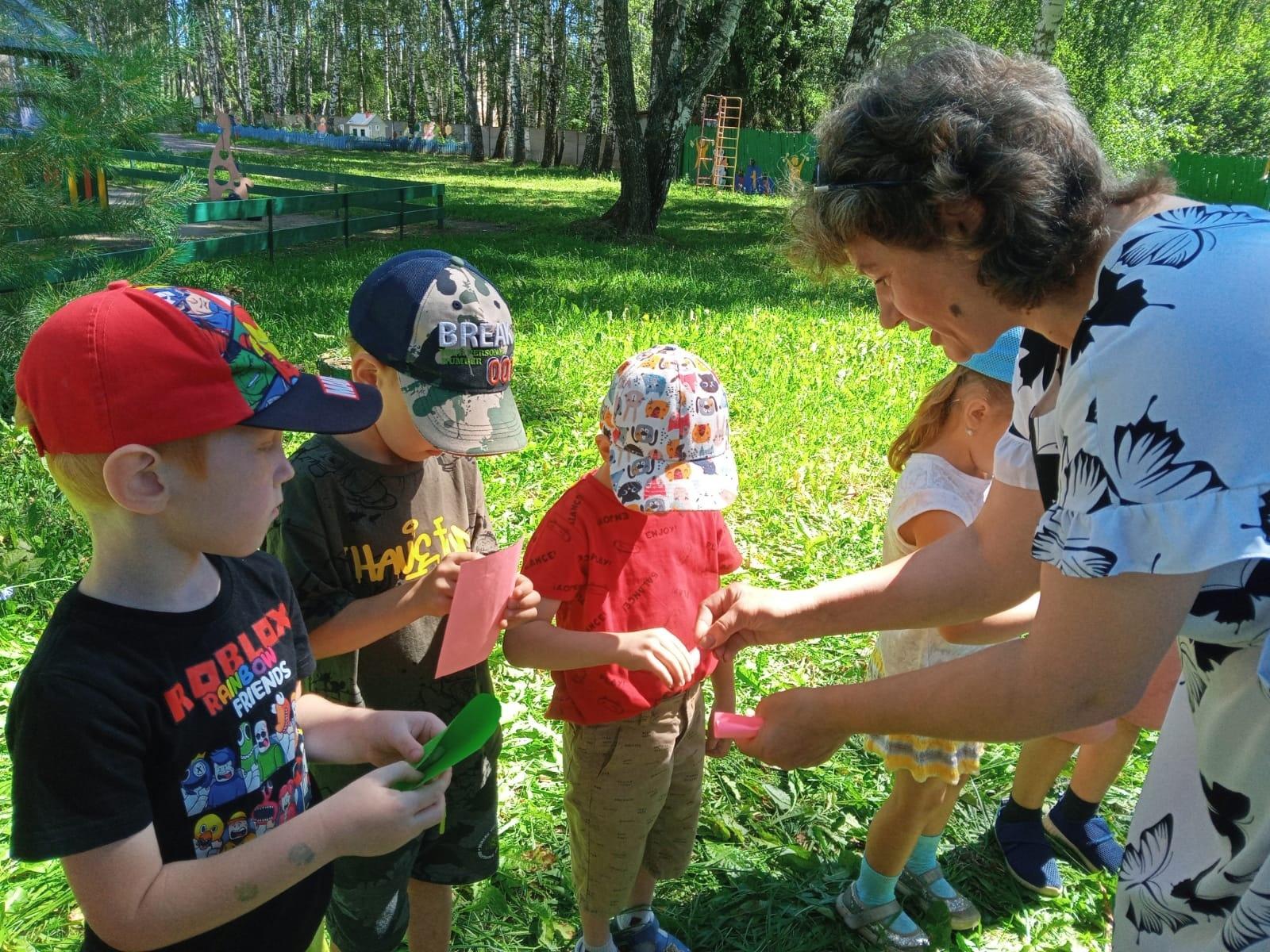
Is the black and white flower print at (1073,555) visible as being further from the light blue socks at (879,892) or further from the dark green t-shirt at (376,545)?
the light blue socks at (879,892)

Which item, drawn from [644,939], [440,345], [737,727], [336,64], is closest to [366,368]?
[440,345]

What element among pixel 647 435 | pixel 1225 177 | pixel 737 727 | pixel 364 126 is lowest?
pixel 737 727

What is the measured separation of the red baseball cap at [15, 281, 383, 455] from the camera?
3.71 ft

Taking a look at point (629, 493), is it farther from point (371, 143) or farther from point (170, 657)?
point (371, 143)

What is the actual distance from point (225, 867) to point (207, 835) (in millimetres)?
123

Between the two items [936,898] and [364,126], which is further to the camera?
Result: [364,126]

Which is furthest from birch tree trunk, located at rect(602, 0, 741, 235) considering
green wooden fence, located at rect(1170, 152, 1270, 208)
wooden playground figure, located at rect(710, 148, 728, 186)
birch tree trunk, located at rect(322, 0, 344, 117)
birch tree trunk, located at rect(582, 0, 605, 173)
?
birch tree trunk, located at rect(322, 0, 344, 117)

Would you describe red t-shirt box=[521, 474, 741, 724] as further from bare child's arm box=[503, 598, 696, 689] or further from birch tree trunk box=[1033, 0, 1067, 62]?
birch tree trunk box=[1033, 0, 1067, 62]

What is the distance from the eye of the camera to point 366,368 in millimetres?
1810

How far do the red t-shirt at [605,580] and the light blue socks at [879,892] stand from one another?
34.1 inches

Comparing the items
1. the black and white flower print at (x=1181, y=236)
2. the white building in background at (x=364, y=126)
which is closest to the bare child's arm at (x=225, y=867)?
the black and white flower print at (x=1181, y=236)

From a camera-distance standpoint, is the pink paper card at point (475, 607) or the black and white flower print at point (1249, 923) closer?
the black and white flower print at point (1249, 923)

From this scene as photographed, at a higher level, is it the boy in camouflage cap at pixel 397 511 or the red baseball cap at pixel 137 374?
the red baseball cap at pixel 137 374

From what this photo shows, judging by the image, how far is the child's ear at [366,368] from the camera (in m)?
1.79
